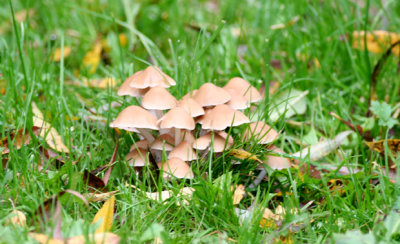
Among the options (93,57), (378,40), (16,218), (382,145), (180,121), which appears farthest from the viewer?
(93,57)

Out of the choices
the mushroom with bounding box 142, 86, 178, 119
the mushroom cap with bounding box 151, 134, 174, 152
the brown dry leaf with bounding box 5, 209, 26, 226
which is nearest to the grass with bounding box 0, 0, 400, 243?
the brown dry leaf with bounding box 5, 209, 26, 226

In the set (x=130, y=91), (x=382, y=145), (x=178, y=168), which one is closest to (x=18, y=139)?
(x=130, y=91)

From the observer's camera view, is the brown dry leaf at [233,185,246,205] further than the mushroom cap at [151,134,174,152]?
No

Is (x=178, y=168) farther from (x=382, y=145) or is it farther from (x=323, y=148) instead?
(x=382, y=145)

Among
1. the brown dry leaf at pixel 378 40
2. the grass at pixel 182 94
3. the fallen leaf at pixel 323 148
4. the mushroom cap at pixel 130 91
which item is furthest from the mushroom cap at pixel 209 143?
the brown dry leaf at pixel 378 40

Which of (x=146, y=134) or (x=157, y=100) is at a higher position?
(x=157, y=100)

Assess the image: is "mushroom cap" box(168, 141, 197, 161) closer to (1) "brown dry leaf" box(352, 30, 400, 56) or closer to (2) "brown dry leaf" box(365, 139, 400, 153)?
(2) "brown dry leaf" box(365, 139, 400, 153)

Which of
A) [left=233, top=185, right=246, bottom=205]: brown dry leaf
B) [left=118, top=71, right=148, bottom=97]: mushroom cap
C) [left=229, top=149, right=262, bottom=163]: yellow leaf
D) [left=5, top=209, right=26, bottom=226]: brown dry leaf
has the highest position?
[left=118, top=71, right=148, bottom=97]: mushroom cap
